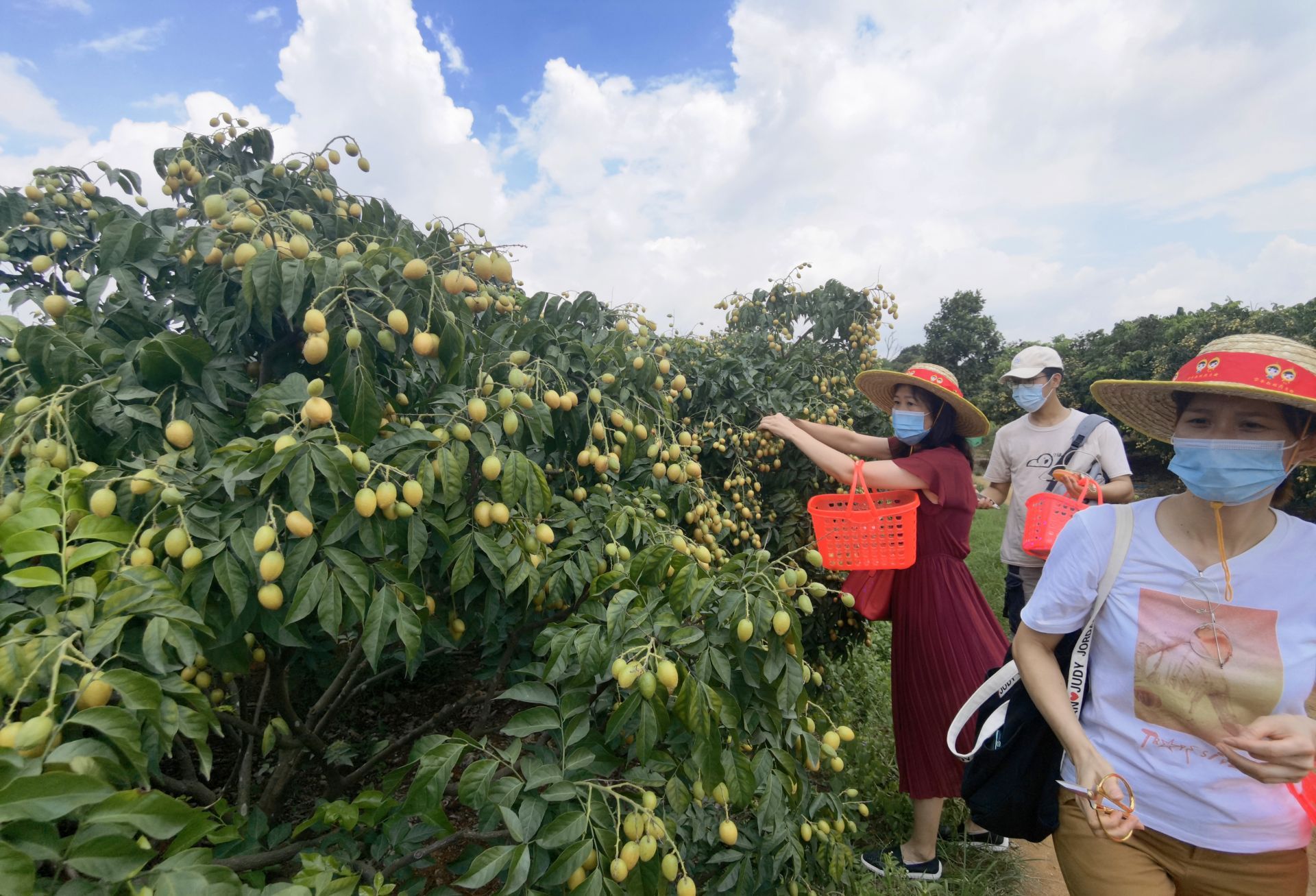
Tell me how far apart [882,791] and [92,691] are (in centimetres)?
290

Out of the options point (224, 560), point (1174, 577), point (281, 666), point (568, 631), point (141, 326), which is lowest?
point (281, 666)

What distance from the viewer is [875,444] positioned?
9.78 ft

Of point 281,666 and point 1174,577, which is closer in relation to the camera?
point 1174,577

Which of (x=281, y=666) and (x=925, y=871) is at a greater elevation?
(x=281, y=666)

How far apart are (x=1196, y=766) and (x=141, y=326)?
2.72m

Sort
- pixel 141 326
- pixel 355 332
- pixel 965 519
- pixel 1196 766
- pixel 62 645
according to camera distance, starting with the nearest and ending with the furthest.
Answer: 1. pixel 62 645
2. pixel 1196 766
3. pixel 355 332
4. pixel 141 326
5. pixel 965 519

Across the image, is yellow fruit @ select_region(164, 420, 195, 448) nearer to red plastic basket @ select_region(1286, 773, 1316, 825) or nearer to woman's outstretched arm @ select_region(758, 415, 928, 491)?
woman's outstretched arm @ select_region(758, 415, 928, 491)

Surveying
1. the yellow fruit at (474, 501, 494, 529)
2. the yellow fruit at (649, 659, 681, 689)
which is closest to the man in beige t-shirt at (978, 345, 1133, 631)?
the yellow fruit at (649, 659, 681, 689)

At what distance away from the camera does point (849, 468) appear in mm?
2363

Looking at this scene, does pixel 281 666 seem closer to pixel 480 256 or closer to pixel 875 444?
pixel 480 256

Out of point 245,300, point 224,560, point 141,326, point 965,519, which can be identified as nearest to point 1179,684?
point 965,519

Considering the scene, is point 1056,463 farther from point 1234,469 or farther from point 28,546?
point 28,546

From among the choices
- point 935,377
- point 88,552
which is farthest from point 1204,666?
point 88,552

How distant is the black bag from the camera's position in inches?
55.4
